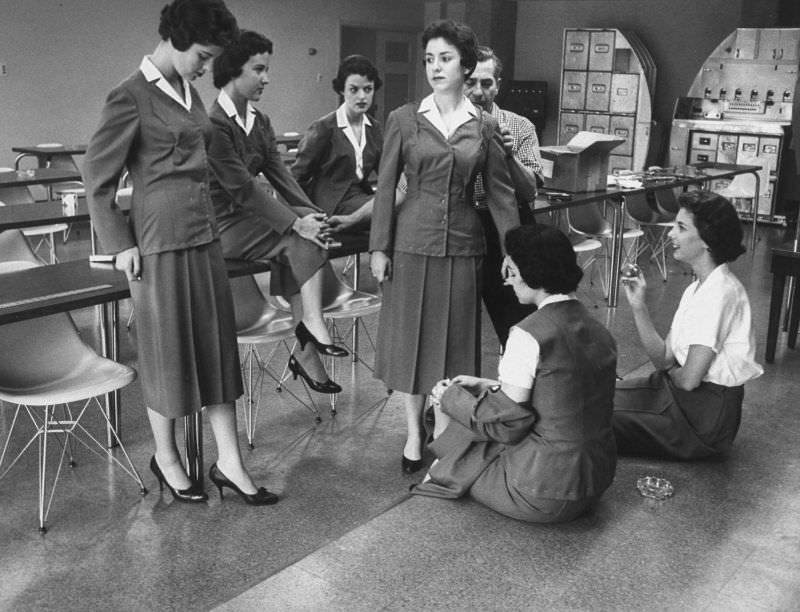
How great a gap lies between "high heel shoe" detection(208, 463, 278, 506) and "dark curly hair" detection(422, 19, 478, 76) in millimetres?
1640

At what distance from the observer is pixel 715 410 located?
358 centimetres

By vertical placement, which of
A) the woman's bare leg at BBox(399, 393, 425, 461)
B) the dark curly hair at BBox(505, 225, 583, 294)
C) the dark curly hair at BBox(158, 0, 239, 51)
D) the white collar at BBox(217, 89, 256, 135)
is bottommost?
the woman's bare leg at BBox(399, 393, 425, 461)

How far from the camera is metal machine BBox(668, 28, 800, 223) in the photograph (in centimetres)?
1027

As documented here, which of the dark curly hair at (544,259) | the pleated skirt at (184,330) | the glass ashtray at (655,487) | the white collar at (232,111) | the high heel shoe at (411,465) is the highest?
the white collar at (232,111)

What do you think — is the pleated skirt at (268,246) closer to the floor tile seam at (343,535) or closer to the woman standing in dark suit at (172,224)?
the woman standing in dark suit at (172,224)

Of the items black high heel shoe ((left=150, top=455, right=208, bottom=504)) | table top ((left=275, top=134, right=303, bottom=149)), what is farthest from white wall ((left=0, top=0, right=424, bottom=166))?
black high heel shoe ((left=150, top=455, right=208, bottom=504))

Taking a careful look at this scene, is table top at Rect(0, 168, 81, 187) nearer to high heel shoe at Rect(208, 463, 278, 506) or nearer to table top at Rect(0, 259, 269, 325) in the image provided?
table top at Rect(0, 259, 269, 325)

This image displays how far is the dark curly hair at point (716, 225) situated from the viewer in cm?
351

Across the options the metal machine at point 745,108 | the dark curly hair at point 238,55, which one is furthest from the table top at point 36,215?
the metal machine at point 745,108

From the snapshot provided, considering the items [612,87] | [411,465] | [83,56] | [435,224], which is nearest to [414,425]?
[411,465]

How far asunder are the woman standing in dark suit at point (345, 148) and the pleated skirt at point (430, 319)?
114cm

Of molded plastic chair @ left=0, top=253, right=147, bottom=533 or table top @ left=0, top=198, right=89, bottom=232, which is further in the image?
table top @ left=0, top=198, right=89, bottom=232

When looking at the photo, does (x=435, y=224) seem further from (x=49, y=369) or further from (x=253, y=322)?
(x=49, y=369)

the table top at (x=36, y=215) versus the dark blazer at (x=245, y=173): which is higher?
the dark blazer at (x=245, y=173)
